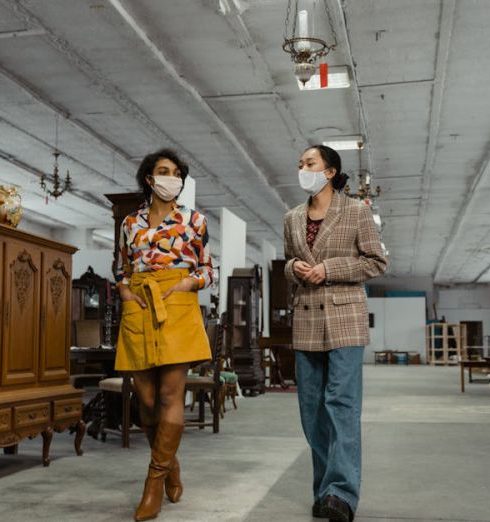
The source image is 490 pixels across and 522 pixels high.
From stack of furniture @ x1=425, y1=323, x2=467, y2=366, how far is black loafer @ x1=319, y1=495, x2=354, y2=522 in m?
23.4

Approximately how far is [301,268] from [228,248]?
832 centimetres

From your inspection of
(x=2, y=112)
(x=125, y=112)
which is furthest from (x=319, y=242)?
(x=2, y=112)

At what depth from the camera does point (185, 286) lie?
3271 millimetres

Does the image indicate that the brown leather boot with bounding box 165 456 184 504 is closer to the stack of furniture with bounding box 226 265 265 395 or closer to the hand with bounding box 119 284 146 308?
the hand with bounding box 119 284 146 308

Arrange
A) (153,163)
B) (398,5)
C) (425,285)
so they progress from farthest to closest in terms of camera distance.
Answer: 1. (425,285)
2. (398,5)
3. (153,163)

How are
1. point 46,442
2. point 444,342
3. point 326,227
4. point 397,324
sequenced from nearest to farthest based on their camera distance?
point 326,227
point 46,442
point 444,342
point 397,324

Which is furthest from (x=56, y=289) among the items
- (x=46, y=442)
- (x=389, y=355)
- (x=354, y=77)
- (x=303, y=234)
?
(x=389, y=355)

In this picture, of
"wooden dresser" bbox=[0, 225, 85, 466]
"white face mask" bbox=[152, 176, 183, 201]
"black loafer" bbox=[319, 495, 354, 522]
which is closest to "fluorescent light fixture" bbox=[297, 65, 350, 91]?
"wooden dresser" bbox=[0, 225, 85, 466]

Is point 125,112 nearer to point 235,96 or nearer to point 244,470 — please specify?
point 235,96

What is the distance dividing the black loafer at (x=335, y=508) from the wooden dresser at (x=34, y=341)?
1.95 metres

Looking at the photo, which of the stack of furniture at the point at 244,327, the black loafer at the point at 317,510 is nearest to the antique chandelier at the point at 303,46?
the black loafer at the point at 317,510

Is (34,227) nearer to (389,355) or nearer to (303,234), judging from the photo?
(389,355)

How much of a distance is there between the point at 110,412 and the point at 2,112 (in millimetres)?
5255

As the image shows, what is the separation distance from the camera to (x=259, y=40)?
7504 millimetres
